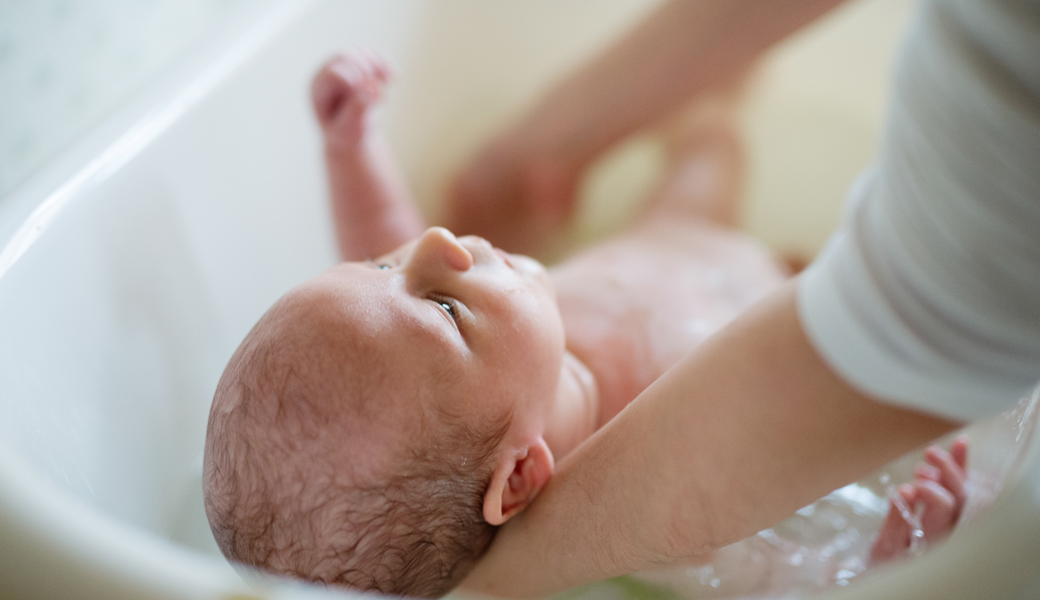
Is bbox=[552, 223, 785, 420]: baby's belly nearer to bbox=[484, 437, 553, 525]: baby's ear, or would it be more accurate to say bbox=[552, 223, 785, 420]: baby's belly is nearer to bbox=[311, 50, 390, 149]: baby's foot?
bbox=[484, 437, 553, 525]: baby's ear

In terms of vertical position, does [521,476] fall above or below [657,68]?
below

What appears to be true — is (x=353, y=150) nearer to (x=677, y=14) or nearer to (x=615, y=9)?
(x=677, y=14)

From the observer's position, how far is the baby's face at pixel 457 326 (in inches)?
23.9

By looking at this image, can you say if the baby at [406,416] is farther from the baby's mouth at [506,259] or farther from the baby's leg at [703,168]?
the baby's leg at [703,168]

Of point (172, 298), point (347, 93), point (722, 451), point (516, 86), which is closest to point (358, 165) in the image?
point (347, 93)

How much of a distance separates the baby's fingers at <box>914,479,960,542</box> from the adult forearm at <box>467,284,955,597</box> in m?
0.24

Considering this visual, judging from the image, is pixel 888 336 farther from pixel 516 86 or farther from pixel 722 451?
pixel 516 86

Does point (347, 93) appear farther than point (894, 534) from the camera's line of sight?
Yes

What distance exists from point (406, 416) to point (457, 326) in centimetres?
9

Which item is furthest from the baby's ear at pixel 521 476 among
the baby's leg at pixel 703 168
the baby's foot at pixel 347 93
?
the baby's leg at pixel 703 168

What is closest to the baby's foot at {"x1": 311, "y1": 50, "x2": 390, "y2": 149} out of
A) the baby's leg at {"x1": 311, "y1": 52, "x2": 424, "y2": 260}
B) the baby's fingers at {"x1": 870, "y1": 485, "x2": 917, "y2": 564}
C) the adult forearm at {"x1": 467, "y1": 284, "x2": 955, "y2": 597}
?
the baby's leg at {"x1": 311, "y1": 52, "x2": 424, "y2": 260}

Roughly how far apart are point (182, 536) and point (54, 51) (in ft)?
2.25

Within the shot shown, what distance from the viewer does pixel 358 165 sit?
97 centimetres

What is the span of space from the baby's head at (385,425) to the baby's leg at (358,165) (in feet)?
0.95
